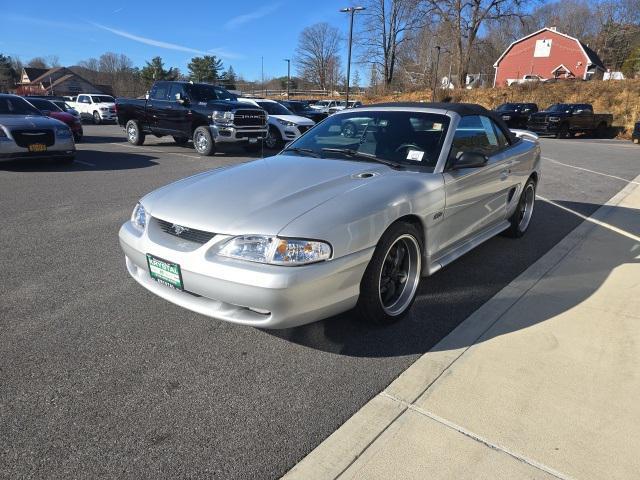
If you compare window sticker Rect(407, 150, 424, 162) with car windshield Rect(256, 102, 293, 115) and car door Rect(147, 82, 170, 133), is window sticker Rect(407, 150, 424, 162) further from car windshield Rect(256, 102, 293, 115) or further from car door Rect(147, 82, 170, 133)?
car windshield Rect(256, 102, 293, 115)

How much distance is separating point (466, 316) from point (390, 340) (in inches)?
28.9

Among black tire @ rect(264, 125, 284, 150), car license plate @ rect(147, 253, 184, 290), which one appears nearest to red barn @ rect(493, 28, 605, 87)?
black tire @ rect(264, 125, 284, 150)

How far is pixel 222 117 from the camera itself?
12.2 meters

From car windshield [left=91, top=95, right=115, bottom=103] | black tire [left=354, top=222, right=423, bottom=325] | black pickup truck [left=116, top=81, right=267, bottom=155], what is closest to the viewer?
black tire [left=354, top=222, right=423, bottom=325]

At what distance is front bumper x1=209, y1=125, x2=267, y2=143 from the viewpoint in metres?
12.1

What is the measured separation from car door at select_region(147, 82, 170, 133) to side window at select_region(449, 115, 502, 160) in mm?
10518

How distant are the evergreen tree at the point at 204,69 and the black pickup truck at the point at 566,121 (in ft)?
218

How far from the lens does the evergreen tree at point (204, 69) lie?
265 feet

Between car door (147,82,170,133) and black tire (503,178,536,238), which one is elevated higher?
car door (147,82,170,133)

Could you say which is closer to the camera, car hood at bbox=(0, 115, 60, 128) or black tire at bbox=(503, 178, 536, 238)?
black tire at bbox=(503, 178, 536, 238)

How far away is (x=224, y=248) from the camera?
259cm

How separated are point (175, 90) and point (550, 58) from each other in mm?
55799

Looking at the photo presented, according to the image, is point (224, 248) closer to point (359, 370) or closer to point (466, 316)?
point (359, 370)

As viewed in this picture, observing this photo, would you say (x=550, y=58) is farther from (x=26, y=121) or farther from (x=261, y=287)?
(x=261, y=287)
